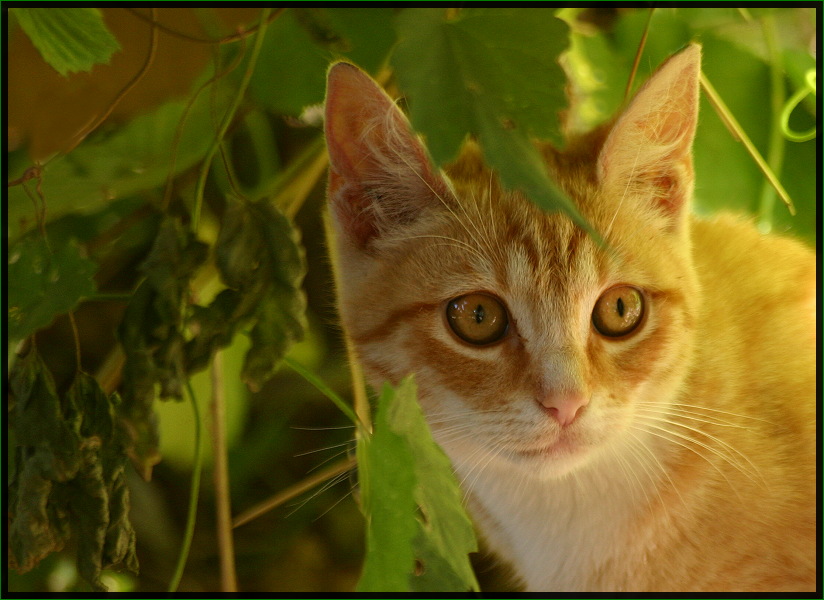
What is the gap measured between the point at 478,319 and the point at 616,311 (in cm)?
20

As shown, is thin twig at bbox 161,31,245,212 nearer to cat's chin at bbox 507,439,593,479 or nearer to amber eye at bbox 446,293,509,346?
amber eye at bbox 446,293,509,346

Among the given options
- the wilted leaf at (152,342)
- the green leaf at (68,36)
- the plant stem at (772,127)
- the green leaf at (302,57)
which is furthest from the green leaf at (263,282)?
the plant stem at (772,127)

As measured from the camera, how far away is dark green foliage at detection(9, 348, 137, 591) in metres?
0.87

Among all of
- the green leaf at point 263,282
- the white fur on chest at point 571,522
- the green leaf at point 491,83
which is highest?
the green leaf at point 491,83

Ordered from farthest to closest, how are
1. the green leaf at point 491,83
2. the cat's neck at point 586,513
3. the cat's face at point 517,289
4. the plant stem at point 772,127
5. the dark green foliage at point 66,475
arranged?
1. the plant stem at point 772,127
2. the cat's neck at point 586,513
3. the cat's face at point 517,289
4. the dark green foliage at point 66,475
5. the green leaf at point 491,83

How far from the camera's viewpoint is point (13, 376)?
93 centimetres

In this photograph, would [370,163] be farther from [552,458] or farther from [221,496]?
[221,496]

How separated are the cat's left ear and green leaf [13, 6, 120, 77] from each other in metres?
0.69

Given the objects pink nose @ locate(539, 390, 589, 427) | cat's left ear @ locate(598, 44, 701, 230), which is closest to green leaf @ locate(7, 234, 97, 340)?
pink nose @ locate(539, 390, 589, 427)

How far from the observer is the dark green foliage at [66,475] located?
867 millimetres

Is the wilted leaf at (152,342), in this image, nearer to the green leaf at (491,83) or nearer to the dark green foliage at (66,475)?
the dark green foliage at (66,475)

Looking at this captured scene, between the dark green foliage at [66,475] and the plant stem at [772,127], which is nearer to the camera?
the dark green foliage at [66,475]

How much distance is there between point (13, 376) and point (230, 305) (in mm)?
287

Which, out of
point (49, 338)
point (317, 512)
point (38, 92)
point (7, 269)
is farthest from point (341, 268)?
point (49, 338)
